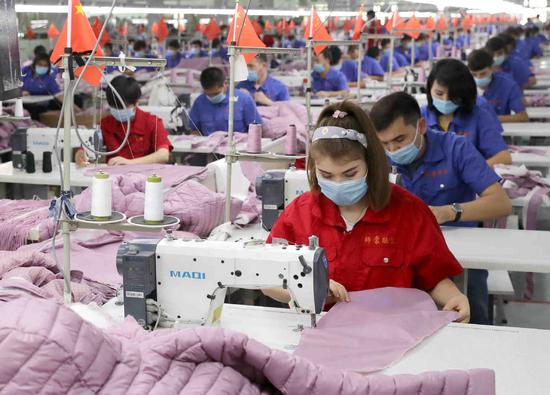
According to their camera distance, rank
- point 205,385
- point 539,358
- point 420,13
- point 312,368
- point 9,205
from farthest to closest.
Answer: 1. point 420,13
2. point 9,205
3. point 539,358
4. point 312,368
5. point 205,385

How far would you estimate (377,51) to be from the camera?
1348cm

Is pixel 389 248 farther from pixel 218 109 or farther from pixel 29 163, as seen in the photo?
pixel 218 109

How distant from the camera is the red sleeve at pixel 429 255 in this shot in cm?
268

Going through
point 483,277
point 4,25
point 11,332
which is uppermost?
point 4,25

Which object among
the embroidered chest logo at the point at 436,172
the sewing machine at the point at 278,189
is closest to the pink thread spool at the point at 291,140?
the sewing machine at the point at 278,189

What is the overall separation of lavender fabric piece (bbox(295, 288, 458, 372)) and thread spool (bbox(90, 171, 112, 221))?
66 centimetres

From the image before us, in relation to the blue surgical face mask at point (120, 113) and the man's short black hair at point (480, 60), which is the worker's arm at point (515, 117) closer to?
the man's short black hair at point (480, 60)

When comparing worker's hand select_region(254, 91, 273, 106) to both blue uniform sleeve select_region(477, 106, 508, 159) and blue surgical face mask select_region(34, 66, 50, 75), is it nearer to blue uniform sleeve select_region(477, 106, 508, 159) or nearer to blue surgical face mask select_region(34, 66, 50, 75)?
blue uniform sleeve select_region(477, 106, 508, 159)

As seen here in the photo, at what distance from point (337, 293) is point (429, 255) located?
348 mm

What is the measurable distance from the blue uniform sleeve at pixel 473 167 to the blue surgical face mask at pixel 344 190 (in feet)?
3.54

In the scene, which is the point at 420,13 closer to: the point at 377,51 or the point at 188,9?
the point at 377,51

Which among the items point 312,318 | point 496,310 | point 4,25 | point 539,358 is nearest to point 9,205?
point 4,25

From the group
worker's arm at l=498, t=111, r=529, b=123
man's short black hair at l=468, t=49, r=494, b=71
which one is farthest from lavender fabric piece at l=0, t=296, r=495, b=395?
worker's arm at l=498, t=111, r=529, b=123

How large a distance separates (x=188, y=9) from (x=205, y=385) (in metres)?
10.3
